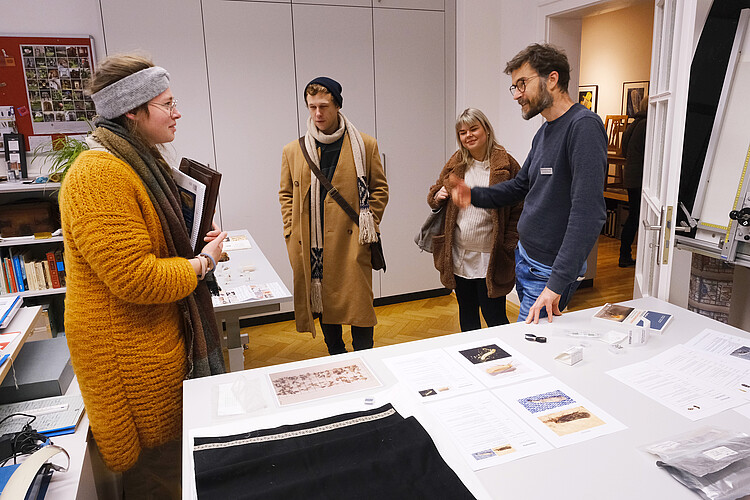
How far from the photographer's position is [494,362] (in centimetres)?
153

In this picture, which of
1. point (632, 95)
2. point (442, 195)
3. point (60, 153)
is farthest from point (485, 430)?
point (632, 95)

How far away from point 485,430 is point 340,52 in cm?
355

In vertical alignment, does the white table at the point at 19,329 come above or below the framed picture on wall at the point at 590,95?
below

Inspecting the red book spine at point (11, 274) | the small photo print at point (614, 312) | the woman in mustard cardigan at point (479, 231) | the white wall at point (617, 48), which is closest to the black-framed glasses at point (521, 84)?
the woman in mustard cardigan at point (479, 231)

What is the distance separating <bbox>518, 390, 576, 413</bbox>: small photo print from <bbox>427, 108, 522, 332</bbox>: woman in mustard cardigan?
1.33 metres

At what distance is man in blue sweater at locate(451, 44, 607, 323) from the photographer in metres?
1.80

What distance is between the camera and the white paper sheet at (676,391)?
1278mm

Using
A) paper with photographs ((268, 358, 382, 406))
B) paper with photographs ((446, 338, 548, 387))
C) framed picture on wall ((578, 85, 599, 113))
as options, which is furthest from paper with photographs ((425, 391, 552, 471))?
framed picture on wall ((578, 85, 599, 113))

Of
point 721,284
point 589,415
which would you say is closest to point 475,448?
point 589,415

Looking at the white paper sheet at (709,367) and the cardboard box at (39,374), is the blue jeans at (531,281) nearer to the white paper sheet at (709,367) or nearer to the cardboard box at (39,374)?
the white paper sheet at (709,367)

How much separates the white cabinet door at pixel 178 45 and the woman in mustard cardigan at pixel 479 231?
1996 millimetres

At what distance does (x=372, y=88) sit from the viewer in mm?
4246

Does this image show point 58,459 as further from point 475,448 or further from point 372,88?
point 372,88

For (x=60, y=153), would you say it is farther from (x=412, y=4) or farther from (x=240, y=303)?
(x=412, y=4)
